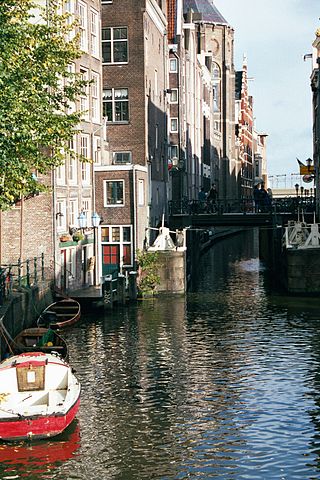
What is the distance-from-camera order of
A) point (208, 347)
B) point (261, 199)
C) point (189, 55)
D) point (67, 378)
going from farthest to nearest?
point (189, 55) → point (261, 199) → point (208, 347) → point (67, 378)

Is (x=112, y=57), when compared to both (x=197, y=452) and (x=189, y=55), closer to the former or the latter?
(x=189, y=55)

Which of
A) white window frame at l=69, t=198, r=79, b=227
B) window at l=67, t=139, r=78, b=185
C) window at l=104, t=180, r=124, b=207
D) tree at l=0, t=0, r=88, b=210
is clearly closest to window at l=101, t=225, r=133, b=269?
window at l=104, t=180, r=124, b=207

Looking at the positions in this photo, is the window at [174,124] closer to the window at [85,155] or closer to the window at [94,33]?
the window at [94,33]

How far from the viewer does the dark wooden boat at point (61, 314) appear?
135 feet

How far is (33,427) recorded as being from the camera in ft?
77.9

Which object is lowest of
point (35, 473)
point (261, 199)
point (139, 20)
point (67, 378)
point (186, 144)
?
point (35, 473)

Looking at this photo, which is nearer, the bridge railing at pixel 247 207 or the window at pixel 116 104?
the window at pixel 116 104

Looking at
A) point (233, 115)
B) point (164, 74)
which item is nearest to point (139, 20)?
point (164, 74)

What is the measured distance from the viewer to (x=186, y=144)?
92.3 m

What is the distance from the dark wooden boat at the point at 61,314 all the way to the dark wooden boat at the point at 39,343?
Result: 5578mm

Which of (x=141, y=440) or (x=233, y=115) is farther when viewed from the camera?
(x=233, y=115)

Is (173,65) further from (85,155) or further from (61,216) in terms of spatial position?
(61,216)

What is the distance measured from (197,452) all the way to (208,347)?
1503 cm

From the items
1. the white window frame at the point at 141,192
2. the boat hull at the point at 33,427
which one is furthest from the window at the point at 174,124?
the boat hull at the point at 33,427
